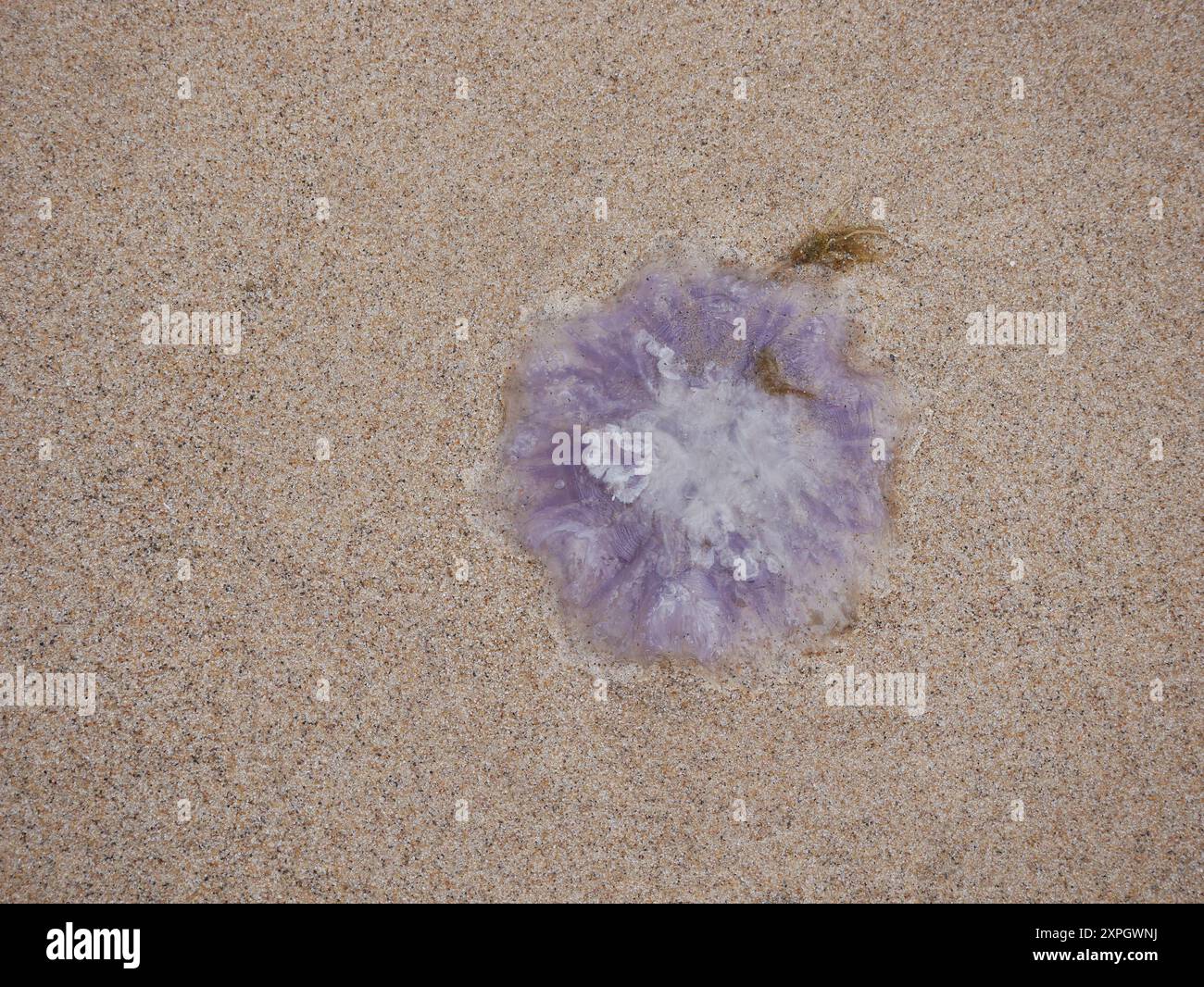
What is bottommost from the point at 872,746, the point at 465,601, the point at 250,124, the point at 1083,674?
the point at 872,746

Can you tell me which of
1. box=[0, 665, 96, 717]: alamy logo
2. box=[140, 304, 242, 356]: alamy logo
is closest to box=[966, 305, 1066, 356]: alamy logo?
box=[140, 304, 242, 356]: alamy logo

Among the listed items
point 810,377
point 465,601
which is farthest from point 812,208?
point 465,601

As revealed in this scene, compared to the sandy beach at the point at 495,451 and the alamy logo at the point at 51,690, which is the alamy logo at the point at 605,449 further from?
the alamy logo at the point at 51,690

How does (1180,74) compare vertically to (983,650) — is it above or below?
above

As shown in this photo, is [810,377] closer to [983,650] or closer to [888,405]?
[888,405]

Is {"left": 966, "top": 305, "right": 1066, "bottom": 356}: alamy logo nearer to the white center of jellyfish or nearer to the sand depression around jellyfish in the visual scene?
the sand depression around jellyfish

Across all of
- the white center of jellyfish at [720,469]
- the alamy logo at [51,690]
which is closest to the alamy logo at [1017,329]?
the white center of jellyfish at [720,469]
